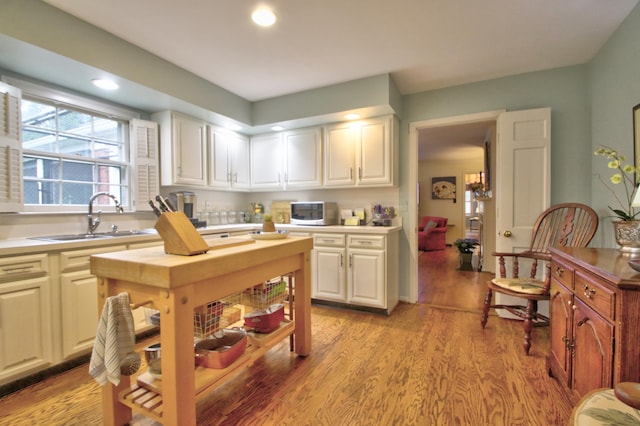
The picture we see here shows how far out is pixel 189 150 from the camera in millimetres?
3248

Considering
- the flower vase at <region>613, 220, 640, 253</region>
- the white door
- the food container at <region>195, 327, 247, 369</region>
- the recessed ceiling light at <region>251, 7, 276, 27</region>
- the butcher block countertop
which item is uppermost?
the recessed ceiling light at <region>251, 7, 276, 27</region>

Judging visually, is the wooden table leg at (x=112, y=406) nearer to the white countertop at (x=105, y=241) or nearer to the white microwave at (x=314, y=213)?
the white countertop at (x=105, y=241)

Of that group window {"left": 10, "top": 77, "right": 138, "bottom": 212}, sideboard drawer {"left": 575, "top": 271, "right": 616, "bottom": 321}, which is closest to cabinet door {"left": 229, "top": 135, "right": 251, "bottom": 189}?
window {"left": 10, "top": 77, "right": 138, "bottom": 212}

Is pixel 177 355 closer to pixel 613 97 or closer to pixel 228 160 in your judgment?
pixel 228 160

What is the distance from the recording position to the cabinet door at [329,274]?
3.22 meters

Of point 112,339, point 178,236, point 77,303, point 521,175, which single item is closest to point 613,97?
point 521,175

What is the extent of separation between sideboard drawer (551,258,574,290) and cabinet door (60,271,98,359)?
312 cm

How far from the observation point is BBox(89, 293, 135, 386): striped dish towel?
49.7 inches

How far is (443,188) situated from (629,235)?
284 inches

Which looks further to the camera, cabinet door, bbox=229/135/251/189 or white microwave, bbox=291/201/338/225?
cabinet door, bbox=229/135/251/189

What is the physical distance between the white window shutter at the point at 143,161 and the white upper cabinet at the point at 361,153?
1.90 m

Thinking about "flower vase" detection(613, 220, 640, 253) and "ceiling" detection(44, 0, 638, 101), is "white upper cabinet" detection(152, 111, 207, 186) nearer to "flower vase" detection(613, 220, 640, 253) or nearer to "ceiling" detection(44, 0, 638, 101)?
"ceiling" detection(44, 0, 638, 101)

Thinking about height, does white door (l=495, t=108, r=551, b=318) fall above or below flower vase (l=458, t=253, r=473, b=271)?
above

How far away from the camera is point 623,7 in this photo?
1.98m
